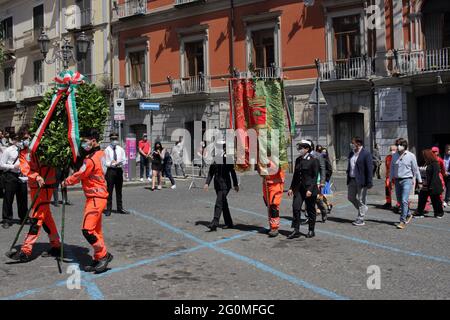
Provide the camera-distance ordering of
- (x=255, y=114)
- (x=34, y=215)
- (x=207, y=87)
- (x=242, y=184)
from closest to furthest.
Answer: (x=34, y=215)
(x=255, y=114)
(x=242, y=184)
(x=207, y=87)

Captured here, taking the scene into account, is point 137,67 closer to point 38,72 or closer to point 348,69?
point 38,72

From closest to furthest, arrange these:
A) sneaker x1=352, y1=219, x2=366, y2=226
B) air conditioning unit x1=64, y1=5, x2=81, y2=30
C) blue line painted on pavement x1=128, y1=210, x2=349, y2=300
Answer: blue line painted on pavement x1=128, y1=210, x2=349, y2=300
sneaker x1=352, y1=219, x2=366, y2=226
air conditioning unit x1=64, y1=5, x2=81, y2=30

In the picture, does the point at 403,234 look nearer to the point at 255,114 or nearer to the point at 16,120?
the point at 255,114

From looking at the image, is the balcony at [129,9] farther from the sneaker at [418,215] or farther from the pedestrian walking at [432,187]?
the sneaker at [418,215]

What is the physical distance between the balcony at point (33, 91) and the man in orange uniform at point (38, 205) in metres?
30.5

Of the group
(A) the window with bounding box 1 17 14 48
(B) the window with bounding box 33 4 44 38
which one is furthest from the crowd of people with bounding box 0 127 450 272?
(A) the window with bounding box 1 17 14 48

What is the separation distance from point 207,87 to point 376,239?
19.3m

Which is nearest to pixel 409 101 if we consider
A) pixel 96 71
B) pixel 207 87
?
pixel 207 87

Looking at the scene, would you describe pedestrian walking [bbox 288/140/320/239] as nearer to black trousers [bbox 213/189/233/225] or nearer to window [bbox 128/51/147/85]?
black trousers [bbox 213/189/233/225]

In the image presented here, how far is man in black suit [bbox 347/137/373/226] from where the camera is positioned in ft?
32.4

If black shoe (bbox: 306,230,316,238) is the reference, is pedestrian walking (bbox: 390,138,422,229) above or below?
above

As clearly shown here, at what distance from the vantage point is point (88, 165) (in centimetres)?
659

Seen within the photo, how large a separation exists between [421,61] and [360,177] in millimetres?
12730

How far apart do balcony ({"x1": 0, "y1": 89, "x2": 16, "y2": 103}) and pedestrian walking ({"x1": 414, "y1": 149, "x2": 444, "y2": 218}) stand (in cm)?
3449
